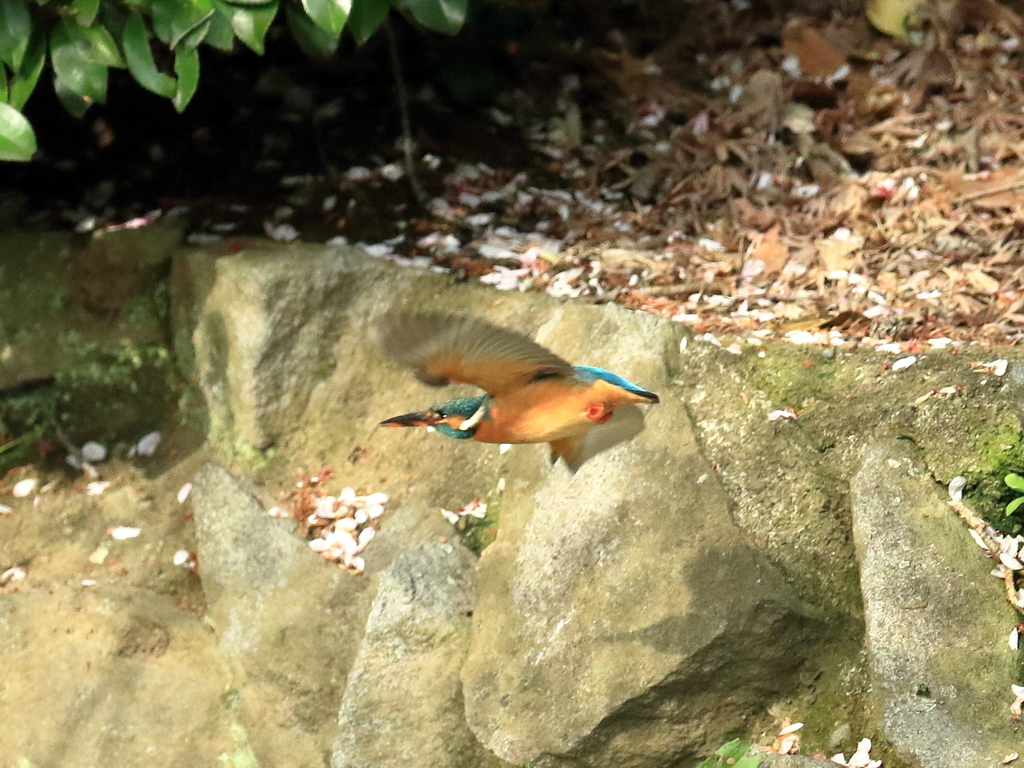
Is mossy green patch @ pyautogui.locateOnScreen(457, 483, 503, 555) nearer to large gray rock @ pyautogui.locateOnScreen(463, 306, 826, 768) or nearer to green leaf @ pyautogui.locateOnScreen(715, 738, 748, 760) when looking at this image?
large gray rock @ pyautogui.locateOnScreen(463, 306, 826, 768)

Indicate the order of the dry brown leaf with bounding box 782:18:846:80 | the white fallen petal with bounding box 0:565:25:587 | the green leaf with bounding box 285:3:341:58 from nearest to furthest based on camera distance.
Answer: the green leaf with bounding box 285:3:341:58, the white fallen petal with bounding box 0:565:25:587, the dry brown leaf with bounding box 782:18:846:80

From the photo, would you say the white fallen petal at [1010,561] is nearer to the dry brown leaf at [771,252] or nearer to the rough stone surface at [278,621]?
the dry brown leaf at [771,252]

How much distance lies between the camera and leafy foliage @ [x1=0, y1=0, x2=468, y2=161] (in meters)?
2.74

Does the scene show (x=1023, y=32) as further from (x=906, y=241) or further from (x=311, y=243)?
(x=311, y=243)

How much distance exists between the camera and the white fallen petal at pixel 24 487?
11.5 ft

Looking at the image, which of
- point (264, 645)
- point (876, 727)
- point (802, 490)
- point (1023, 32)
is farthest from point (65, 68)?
point (1023, 32)

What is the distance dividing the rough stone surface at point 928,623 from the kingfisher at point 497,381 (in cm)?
88

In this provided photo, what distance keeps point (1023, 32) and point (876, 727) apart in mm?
3420

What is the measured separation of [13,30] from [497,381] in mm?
1831

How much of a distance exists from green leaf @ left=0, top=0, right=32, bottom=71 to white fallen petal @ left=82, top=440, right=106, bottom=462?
4.50ft

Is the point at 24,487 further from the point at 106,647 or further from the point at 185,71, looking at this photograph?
the point at 185,71

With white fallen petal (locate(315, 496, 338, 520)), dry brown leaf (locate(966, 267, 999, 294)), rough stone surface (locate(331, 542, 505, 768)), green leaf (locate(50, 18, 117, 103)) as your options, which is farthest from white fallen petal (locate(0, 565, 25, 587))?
dry brown leaf (locate(966, 267, 999, 294))

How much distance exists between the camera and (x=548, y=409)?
193 centimetres

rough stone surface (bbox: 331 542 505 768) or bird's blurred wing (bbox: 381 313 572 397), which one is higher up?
bird's blurred wing (bbox: 381 313 572 397)
